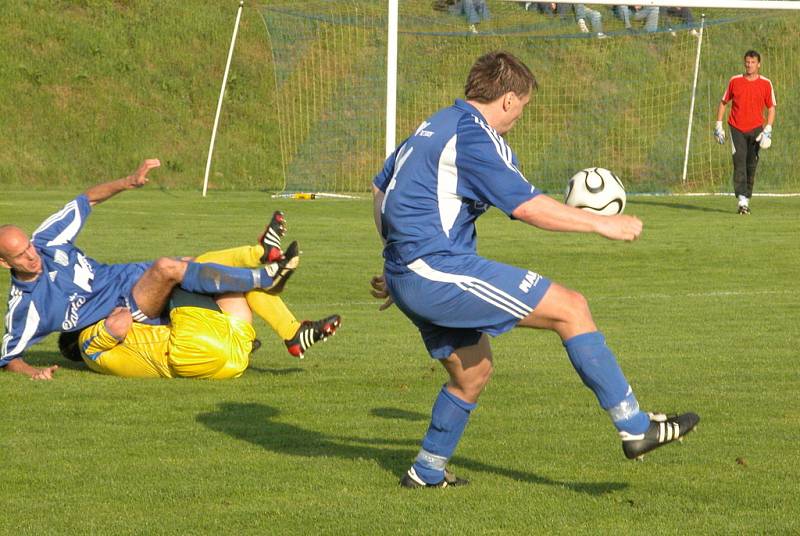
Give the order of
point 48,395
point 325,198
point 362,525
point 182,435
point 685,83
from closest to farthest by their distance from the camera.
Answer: point 362,525
point 182,435
point 48,395
point 325,198
point 685,83

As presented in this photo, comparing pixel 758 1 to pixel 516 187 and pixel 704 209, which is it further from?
pixel 516 187

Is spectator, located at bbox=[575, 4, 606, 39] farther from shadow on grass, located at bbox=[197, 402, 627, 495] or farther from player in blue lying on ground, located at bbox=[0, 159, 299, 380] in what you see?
shadow on grass, located at bbox=[197, 402, 627, 495]

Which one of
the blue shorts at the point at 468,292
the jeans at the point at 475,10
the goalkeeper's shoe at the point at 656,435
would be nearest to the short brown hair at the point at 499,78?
the blue shorts at the point at 468,292

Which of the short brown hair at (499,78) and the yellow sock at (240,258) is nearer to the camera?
the short brown hair at (499,78)

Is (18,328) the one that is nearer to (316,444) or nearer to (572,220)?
(316,444)

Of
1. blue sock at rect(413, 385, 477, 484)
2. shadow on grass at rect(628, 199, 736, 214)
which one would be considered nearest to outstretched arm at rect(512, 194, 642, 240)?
blue sock at rect(413, 385, 477, 484)

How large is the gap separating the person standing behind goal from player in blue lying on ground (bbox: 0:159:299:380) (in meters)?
13.9

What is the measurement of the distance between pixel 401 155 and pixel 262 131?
25.6 m

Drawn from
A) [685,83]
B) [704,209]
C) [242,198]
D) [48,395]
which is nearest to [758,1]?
[704,209]

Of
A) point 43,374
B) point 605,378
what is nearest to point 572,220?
point 605,378

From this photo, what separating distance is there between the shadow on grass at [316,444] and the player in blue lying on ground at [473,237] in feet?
1.99

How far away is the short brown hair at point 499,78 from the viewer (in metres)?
5.99

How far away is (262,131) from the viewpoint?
31375mm

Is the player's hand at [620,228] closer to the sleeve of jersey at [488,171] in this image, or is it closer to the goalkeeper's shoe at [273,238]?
the sleeve of jersey at [488,171]
